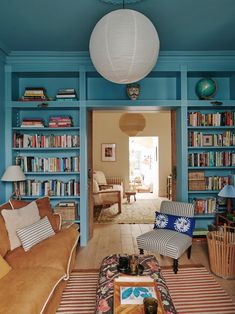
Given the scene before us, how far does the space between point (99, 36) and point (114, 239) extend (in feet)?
11.1

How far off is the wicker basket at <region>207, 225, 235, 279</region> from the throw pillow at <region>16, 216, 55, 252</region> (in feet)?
6.11

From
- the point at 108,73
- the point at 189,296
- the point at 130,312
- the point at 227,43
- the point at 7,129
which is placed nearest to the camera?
the point at 130,312

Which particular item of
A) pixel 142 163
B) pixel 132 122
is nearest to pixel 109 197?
pixel 132 122

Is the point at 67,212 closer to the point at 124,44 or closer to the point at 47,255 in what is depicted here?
the point at 47,255

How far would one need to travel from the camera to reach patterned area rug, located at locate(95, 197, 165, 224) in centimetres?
564

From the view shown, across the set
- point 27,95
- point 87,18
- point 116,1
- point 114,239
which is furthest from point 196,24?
point 114,239

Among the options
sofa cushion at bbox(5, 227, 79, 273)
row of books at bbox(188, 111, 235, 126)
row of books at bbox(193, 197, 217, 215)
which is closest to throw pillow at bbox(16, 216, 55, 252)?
sofa cushion at bbox(5, 227, 79, 273)

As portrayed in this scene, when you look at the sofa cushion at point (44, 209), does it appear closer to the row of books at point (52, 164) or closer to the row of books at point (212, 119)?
the row of books at point (52, 164)

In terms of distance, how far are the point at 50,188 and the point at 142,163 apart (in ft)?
24.3

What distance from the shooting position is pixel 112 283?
201 cm

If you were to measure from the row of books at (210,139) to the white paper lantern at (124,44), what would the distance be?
235 cm

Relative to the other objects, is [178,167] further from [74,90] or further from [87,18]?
[87,18]

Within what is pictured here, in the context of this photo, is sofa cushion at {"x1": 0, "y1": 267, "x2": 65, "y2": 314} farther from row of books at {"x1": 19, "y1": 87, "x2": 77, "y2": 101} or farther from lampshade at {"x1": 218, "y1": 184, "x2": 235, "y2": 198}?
row of books at {"x1": 19, "y1": 87, "x2": 77, "y2": 101}

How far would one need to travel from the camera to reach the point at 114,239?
436 cm
